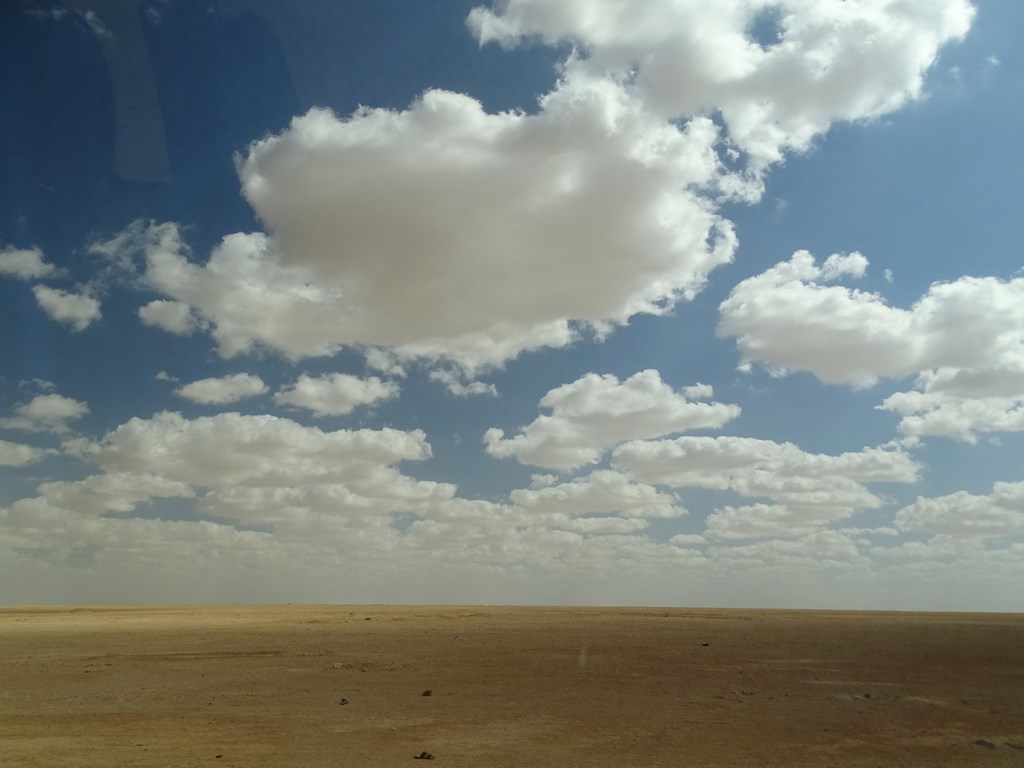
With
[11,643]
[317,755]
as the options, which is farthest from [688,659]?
[11,643]

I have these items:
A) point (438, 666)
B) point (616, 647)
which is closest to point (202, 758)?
point (438, 666)

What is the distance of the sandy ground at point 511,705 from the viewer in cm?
1484

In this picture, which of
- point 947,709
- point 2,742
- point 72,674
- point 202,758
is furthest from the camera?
point 72,674

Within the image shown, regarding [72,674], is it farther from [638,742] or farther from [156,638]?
[638,742]

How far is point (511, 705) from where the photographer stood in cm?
1992

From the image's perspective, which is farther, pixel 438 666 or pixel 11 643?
pixel 11 643

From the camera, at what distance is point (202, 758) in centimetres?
1419

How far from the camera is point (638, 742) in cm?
1569

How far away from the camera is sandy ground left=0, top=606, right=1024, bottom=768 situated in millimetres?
14844

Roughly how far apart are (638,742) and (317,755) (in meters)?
5.87

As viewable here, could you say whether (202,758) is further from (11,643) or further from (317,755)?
(11,643)

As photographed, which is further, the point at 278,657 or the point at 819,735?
the point at 278,657

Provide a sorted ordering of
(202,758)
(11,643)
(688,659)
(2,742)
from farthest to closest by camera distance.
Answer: (11,643) → (688,659) → (2,742) → (202,758)

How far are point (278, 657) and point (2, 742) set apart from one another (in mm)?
15208
